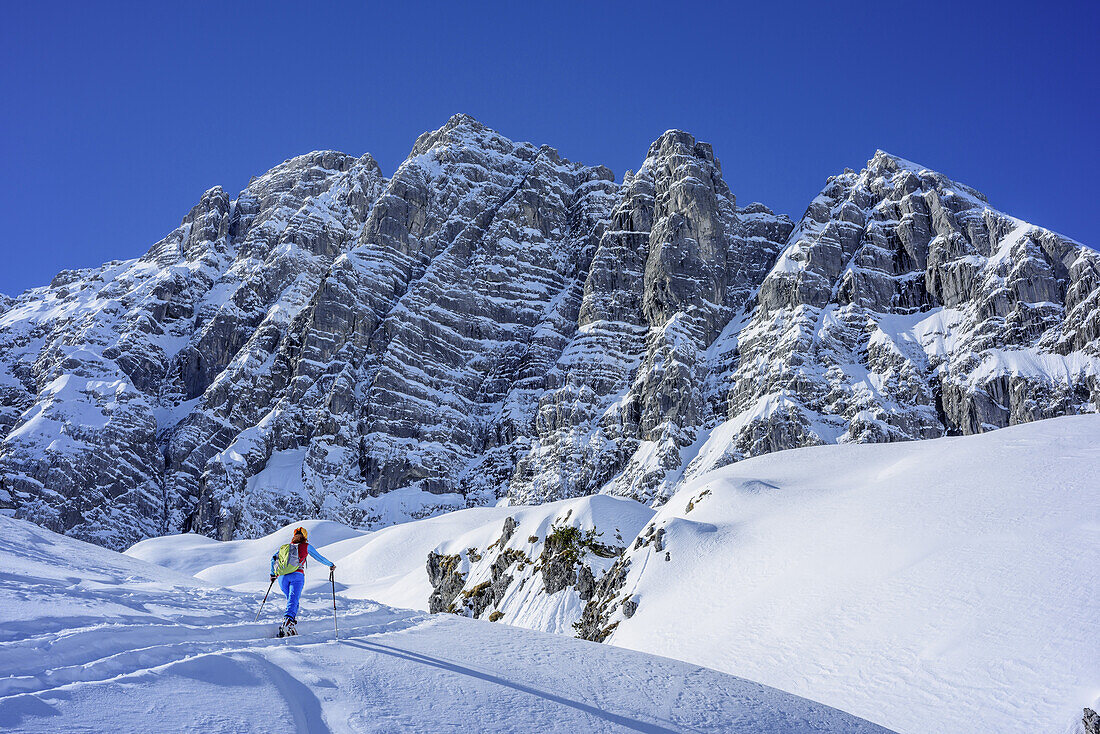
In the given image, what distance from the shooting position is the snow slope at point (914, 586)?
16219mm

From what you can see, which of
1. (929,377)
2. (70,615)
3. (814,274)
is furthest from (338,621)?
(814,274)

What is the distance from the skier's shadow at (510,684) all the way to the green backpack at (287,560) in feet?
11.2

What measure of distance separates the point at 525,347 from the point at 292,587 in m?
145

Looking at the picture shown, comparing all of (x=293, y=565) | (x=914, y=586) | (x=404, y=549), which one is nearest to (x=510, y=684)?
(x=293, y=565)

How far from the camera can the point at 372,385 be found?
5758 inches

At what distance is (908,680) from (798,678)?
9.08 feet

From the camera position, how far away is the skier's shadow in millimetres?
7410

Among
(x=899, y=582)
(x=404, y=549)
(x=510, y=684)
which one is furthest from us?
(x=404, y=549)

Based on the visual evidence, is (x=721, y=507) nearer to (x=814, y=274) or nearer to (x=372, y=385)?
(x=814, y=274)

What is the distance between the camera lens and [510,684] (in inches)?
325

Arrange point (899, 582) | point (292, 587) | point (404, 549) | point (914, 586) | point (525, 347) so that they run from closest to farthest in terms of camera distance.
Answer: point (292, 587), point (914, 586), point (899, 582), point (404, 549), point (525, 347)

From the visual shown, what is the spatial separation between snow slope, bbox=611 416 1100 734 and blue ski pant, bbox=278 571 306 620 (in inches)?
512

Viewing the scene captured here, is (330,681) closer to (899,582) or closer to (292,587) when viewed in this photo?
(292,587)

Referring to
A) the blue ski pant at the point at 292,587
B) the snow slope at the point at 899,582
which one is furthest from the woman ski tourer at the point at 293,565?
the snow slope at the point at 899,582
